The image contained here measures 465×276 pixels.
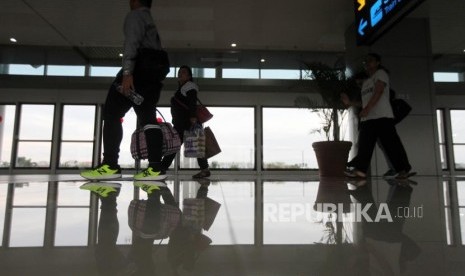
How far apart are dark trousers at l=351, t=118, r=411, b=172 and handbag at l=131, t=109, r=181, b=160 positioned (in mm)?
1958

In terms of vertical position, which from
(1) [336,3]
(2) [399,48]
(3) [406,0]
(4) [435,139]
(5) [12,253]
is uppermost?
(1) [336,3]

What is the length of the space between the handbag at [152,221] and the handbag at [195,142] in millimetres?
2369

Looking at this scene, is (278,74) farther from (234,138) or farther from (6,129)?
(6,129)

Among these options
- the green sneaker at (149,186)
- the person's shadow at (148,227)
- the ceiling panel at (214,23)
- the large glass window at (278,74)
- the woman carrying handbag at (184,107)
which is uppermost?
the ceiling panel at (214,23)

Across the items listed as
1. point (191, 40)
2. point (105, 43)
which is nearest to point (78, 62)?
point (105, 43)


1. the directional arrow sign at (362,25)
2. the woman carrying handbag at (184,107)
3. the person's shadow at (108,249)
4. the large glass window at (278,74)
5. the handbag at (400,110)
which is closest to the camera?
the person's shadow at (108,249)

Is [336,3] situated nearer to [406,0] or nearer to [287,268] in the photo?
[406,0]

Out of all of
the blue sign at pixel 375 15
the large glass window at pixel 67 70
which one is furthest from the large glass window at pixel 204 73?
the blue sign at pixel 375 15

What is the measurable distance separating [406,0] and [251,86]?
6824 mm

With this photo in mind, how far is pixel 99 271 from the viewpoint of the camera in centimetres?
49

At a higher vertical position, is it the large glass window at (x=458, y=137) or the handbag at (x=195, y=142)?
the large glass window at (x=458, y=137)

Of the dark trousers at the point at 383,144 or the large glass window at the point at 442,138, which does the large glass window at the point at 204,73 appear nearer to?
the dark trousers at the point at 383,144

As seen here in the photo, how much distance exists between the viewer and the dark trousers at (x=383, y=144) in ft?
11.4

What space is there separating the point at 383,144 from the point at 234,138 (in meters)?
7.66
